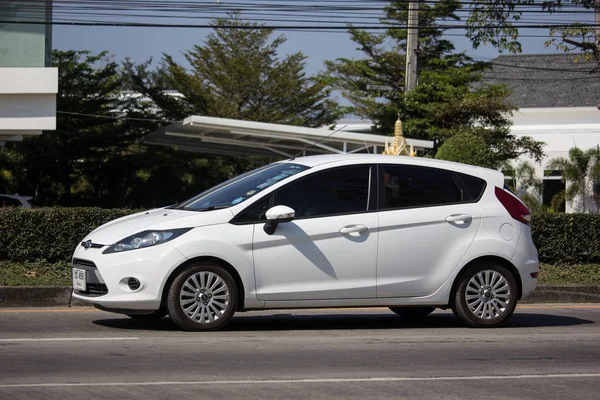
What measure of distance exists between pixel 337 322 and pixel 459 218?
5.87ft

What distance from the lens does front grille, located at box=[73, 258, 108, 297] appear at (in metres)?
8.59

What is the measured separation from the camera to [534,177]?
37281 mm

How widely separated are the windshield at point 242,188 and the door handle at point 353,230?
29.1 inches

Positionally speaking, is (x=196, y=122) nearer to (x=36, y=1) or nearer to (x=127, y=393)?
(x=36, y=1)

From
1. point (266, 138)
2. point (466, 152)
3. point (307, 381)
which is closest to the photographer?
point (307, 381)

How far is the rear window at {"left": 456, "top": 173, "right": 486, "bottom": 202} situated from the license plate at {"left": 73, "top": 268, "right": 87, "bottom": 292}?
394 cm

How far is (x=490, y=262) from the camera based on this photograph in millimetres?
9547

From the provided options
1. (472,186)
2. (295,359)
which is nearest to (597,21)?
(472,186)

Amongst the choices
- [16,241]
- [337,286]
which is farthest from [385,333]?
[16,241]

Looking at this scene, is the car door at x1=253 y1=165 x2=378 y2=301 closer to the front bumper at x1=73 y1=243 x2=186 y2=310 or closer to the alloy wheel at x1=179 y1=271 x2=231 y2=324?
the alloy wheel at x1=179 y1=271 x2=231 y2=324

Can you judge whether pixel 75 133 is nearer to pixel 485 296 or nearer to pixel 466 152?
pixel 466 152

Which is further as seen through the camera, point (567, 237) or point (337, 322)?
point (567, 237)

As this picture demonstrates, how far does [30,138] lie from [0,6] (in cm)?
1565

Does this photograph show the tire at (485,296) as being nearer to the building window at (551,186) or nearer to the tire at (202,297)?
the tire at (202,297)
